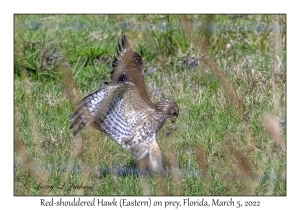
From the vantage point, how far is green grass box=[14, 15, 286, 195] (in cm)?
516

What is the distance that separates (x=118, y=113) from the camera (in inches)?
209

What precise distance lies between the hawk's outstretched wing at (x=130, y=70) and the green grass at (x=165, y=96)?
0.43 metres

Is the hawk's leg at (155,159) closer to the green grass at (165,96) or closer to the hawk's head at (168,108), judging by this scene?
the green grass at (165,96)

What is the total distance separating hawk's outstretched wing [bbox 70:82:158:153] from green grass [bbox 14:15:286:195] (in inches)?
6.9

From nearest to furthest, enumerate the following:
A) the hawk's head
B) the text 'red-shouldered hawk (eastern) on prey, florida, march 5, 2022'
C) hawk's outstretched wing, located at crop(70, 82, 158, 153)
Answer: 1. hawk's outstretched wing, located at crop(70, 82, 158, 153)
2. the text 'red-shouldered hawk (eastern) on prey, florida, march 5, 2022'
3. the hawk's head

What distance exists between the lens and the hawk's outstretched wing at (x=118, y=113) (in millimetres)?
4973

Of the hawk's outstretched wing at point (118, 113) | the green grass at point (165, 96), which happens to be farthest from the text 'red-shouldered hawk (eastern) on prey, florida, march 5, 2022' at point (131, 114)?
the green grass at point (165, 96)

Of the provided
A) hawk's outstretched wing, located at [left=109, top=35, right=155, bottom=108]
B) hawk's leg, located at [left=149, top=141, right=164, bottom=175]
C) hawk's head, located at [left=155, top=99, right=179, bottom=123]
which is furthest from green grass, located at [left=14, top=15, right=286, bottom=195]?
hawk's outstretched wing, located at [left=109, top=35, right=155, bottom=108]

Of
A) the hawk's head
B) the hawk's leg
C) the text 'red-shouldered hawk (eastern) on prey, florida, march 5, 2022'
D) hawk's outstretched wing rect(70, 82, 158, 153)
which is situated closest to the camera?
hawk's outstretched wing rect(70, 82, 158, 153)

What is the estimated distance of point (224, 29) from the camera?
774 centimetres

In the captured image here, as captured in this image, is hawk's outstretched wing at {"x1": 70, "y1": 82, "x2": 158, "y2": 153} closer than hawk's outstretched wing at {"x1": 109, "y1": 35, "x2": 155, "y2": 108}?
Yes

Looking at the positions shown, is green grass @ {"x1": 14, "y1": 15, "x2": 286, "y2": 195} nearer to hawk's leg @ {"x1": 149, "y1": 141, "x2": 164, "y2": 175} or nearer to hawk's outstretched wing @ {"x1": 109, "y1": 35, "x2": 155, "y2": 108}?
hawk's leg @ {"x1": 149, "y1": 141, "x2": 164, "y2": 175}

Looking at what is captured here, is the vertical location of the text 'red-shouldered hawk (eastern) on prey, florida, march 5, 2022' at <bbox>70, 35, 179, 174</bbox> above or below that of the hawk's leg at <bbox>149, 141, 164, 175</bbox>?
above

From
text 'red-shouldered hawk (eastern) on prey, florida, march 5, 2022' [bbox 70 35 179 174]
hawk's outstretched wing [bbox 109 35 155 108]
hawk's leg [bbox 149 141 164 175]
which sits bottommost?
hawk's leg [bbox 149 141 164 175]
